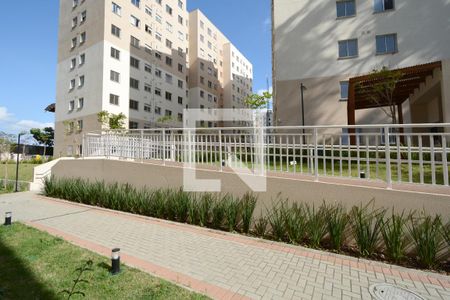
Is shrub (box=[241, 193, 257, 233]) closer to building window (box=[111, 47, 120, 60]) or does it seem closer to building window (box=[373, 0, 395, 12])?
building window (box=[373, 0, 395, 12])

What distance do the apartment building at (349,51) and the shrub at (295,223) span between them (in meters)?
12.6

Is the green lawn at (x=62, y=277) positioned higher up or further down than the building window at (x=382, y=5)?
further down

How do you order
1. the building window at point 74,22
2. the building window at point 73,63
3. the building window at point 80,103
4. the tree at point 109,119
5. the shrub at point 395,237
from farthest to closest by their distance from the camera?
the building window at point 74,22
the building window at point 73,63
the building window at point 80,103
the tree at point 109,119
the shrub at point 395,237

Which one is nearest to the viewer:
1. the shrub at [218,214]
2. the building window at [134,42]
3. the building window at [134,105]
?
the shrub at [218,214]

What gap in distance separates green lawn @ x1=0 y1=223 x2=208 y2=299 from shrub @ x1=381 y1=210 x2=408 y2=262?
3509 millimetres

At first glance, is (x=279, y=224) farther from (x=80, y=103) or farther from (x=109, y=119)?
(x=80, y=103)

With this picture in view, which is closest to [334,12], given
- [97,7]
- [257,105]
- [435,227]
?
[257,105]

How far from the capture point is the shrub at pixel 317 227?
5.12m

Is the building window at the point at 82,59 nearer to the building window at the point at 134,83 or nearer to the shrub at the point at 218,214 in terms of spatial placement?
the building window at the point at 134,83

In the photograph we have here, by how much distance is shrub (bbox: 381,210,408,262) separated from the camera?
442 cm

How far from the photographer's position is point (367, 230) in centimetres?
467

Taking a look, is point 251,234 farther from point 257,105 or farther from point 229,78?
point 229,78

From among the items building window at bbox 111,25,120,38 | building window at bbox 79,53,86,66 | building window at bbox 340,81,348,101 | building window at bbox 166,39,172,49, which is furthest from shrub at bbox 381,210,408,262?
building window at bbox 166,39,172,49

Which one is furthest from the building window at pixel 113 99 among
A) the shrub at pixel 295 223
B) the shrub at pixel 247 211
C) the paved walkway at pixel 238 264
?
the shrub at pixel 295 223
